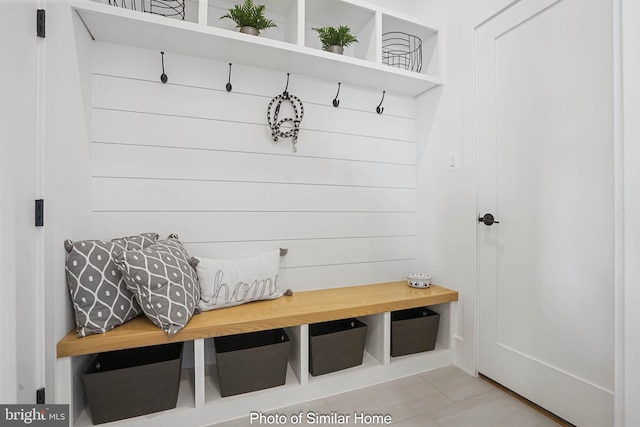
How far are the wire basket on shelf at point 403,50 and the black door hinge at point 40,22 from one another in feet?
6.28

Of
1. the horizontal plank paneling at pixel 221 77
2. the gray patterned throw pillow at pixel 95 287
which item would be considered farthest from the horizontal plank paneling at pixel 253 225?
the horizontal plank paneling at pixel 221 77

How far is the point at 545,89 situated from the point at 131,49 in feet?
6.91

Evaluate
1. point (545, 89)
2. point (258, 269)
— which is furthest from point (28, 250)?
point (545, 89)

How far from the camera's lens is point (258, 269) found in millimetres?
1700

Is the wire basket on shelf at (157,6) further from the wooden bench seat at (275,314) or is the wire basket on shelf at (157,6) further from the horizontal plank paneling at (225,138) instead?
the wooden bench seat at (275,314)

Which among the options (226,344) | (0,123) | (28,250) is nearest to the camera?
(0,123)

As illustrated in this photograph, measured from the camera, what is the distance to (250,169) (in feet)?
6.09

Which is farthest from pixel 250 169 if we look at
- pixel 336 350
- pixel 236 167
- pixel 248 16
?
pixel 336 350

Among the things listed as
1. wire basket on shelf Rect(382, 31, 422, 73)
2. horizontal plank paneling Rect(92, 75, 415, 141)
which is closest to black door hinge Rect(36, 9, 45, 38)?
horizontal plank paneling Rect(92, 75, 415, 141)

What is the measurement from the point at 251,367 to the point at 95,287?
765mm

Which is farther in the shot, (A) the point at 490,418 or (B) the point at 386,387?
(B) the point at 386,387

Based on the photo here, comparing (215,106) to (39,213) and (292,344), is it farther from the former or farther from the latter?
(292,344)

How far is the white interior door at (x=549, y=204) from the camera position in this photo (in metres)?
1.27

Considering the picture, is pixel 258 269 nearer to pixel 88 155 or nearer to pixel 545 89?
pixel 88 155
